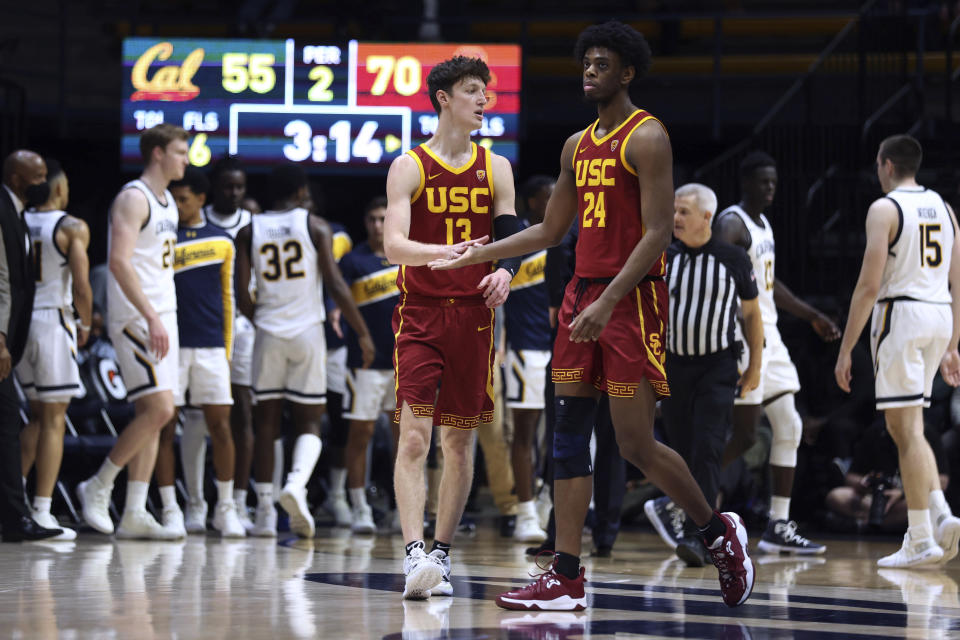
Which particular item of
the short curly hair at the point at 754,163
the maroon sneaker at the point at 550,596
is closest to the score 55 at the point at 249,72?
the short curly hair at the point at 754,163

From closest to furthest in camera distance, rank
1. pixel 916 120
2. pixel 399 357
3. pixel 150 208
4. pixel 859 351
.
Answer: pixel 399 357 → pixel 150 208 → pixel 859 351 → pixel 916 120

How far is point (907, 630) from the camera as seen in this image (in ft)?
13.7

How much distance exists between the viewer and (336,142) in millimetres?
10938

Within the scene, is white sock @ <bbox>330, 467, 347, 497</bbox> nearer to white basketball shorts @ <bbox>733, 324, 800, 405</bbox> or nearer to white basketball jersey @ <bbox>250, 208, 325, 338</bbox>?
white basketball jersey @ <bbox>250, 208, 325, 338</bbox>

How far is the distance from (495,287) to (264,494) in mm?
3405

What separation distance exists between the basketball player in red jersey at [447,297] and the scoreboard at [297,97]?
586 centimetres

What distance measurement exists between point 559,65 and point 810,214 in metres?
4.69

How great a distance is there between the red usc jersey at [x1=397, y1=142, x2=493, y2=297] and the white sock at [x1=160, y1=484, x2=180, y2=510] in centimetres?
287

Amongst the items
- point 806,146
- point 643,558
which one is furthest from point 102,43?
point 643,558

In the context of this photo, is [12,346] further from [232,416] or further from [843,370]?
[843,370]

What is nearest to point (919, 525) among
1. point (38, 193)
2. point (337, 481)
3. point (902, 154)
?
point (902, 154)

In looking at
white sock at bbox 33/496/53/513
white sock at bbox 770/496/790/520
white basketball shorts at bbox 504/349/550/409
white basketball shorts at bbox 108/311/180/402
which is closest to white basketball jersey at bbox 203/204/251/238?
white basketball shorts at bbox 108/311/180/402

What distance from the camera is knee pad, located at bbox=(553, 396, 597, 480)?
448 cm

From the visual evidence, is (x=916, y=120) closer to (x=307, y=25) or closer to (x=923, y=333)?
(x=923, y=333)
